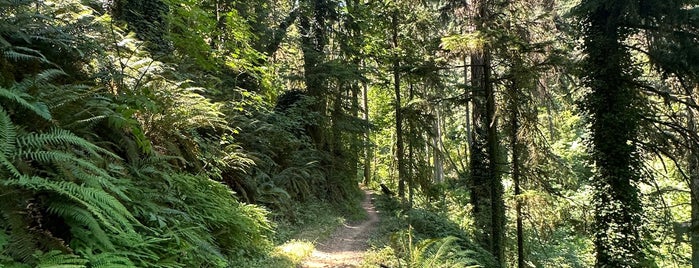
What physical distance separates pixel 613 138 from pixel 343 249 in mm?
6940

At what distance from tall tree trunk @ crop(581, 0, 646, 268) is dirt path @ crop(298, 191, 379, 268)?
225 inches

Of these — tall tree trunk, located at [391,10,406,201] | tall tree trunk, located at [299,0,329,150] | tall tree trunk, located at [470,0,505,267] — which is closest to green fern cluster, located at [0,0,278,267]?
tall tree trunk, located at [470,0,505,267]

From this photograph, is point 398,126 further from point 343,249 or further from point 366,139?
point 343,249

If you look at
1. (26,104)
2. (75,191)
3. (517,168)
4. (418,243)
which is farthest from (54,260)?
(517,168)

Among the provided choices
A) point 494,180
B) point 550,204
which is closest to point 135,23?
point 494,180

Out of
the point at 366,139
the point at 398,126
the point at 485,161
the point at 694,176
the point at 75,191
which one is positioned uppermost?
the point at 398,126

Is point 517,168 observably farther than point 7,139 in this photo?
Yes

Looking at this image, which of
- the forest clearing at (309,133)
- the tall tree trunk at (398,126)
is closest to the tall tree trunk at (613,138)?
the forest clearing at (309,133)

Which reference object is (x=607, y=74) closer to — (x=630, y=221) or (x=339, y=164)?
(x=630, y=221)

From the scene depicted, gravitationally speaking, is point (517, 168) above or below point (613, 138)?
below

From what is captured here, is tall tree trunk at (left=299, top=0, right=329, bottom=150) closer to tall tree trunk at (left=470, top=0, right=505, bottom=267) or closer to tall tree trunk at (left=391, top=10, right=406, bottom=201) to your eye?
tall tree trunk at (left=391, top=10, right=406, bottom=201)

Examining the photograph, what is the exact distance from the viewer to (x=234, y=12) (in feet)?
27.4

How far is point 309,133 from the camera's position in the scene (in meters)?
13.9

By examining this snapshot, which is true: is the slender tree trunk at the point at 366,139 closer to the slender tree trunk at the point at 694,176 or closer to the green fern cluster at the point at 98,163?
the slender tree trunk at the point at 694,176
